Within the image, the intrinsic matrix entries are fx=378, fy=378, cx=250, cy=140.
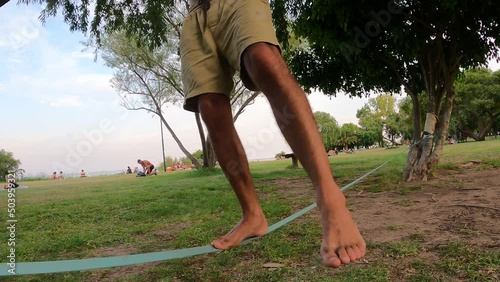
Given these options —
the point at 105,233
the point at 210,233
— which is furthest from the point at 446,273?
the point at 105,233

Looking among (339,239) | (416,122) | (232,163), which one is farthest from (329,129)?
(339,239)

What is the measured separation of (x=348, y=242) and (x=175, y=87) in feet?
48.8

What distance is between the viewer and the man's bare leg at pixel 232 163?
1679 mm

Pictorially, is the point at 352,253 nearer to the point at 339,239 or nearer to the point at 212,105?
the point at 339,239

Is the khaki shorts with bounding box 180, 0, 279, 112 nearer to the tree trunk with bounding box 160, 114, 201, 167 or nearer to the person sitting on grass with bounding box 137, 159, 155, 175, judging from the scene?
the tree trunk with bounding box 160, 114, 201, 167

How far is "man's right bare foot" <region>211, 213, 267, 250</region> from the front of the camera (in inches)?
66.7

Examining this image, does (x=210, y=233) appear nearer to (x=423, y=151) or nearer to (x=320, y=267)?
(x=320, y=267)

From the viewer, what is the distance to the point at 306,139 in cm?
131

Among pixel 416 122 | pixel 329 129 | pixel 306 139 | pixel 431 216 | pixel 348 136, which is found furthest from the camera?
pixel 348 136

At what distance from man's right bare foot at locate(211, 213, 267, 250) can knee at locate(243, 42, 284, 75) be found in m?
0.73

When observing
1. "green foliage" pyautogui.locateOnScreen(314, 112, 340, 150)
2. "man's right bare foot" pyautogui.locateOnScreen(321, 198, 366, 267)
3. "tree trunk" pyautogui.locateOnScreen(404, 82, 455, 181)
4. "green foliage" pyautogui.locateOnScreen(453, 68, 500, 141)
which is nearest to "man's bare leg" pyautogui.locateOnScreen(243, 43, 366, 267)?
"man's right bare foot" pyautogui.locateOnScreen(321, 198, 366, 267)

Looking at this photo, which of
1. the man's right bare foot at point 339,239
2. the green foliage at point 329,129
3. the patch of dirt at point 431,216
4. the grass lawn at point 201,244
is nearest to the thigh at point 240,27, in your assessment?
the man's right bare foot at point 339,239

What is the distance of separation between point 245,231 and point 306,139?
62 cm

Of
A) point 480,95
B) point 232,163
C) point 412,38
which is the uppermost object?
point 480,95
